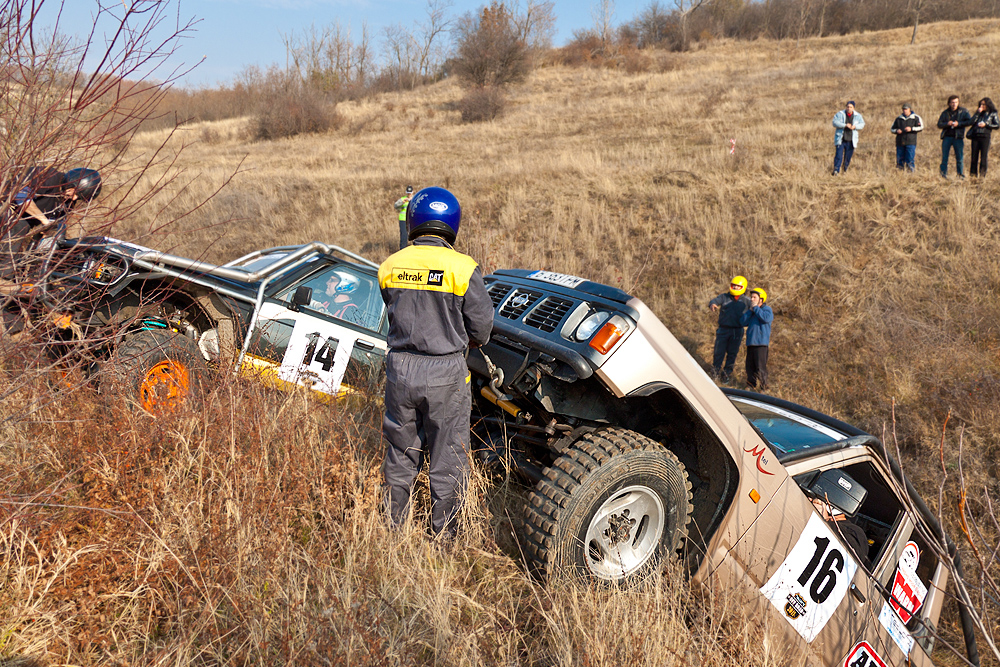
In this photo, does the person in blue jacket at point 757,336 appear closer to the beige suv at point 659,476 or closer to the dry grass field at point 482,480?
the dry grass field at point 482,480

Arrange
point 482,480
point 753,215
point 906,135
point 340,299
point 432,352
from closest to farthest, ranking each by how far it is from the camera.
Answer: point 432,352 → point 482,480 → point 340,299 → point 753,215 → point 906,135

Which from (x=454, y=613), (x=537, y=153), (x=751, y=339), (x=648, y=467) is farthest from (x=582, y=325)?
(x=537, y=153)

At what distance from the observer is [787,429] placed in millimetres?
3760

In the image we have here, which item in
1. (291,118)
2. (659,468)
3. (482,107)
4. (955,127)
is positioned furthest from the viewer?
(291,118)

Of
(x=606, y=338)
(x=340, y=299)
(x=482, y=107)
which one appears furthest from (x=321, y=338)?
(x=482, y=107)

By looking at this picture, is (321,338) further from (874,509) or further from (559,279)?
(874,509)

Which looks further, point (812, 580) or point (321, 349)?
point (321, 349)

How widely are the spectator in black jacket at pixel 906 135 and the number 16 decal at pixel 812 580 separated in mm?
10999

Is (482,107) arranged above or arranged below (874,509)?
above

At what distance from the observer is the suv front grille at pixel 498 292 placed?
320 centimetres

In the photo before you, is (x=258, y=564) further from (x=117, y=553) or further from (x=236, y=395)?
(x=236, y=395)

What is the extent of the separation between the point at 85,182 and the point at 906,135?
13.2 meters

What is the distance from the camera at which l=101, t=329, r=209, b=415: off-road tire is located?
3.21m

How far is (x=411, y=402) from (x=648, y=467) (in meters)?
1.10
